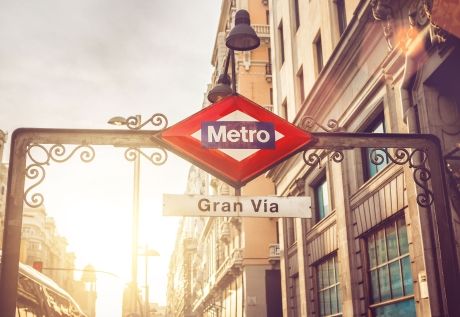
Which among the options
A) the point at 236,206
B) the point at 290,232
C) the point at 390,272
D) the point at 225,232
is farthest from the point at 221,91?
the point at 225,232

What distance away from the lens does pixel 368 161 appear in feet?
50.7

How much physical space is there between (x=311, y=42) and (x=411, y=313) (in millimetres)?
11317

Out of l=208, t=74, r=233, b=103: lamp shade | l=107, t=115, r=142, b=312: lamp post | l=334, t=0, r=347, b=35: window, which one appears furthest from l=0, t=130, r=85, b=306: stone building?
l=208, t=74, r=233, b=103: lamp shade

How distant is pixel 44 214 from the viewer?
332ft

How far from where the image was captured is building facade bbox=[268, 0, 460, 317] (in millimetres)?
10732

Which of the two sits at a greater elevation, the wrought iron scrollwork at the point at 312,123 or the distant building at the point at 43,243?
the distant building at the point at 43,243

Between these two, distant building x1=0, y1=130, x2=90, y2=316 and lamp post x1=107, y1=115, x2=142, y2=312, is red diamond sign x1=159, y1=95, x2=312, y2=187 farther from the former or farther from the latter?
distant building x1=0, y1=130, x2=90, y2=316

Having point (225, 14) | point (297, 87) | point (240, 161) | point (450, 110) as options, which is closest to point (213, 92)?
point (240, 161)

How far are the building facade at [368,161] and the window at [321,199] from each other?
0.12 feet

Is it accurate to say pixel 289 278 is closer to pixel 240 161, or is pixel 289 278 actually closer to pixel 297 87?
pixel 297 87

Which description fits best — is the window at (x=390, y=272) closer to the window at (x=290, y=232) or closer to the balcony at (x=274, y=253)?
the window at (x=290, y=232)

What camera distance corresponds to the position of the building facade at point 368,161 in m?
10.7

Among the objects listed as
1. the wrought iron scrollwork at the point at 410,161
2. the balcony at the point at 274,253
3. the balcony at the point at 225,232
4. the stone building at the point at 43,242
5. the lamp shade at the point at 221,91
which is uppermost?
the stone building at the point at 43,242

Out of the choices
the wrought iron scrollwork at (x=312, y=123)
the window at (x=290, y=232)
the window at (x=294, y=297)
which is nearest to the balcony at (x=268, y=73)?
the window at (x=290, y=232)
